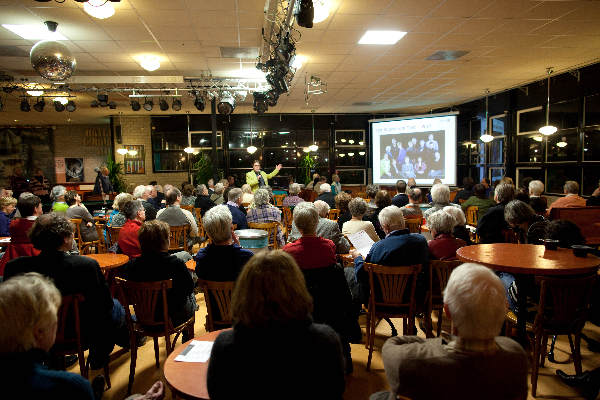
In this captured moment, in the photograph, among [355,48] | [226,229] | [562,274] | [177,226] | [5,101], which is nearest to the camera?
[562,274]

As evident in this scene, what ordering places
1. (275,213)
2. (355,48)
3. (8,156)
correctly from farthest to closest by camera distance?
(8,156) → (355,48) → (275,213)

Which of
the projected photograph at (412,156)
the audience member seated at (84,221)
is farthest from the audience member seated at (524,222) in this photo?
the projected photograph at (412,156)

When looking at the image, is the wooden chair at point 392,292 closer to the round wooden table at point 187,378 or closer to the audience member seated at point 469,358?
the audience member seated at point 469,358

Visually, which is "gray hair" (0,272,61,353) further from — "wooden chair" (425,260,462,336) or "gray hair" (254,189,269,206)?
"gray hair" (254,189,269,206)

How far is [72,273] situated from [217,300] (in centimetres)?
97

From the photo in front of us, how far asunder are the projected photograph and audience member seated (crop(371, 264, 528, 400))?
9.92 meters

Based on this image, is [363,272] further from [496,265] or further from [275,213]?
[275,213]

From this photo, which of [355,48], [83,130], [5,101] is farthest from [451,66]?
[83,130]

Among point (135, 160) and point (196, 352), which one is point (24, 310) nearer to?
point (196, 352)

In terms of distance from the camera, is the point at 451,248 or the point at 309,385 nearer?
the point at 309,385

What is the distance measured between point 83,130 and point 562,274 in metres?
17.2

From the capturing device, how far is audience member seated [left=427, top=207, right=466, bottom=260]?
10.9ft

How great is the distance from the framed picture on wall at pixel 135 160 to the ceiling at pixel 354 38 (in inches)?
173

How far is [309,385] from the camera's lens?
123 centimetres
